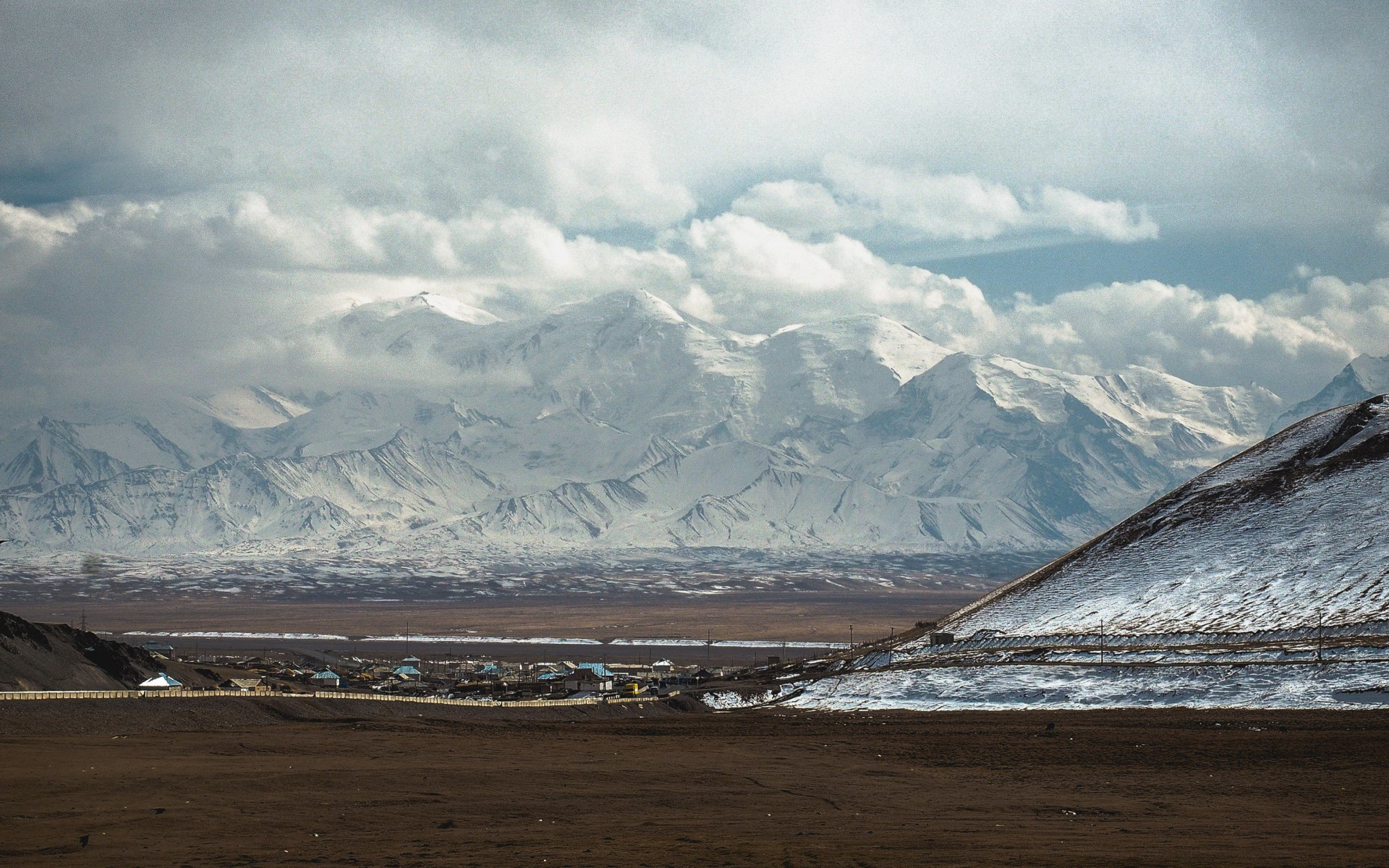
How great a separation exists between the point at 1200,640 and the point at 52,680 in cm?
7099

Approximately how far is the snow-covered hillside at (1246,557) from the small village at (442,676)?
28.9 m

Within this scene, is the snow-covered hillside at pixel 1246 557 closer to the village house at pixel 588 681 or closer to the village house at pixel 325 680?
the village house at pixel 588 681

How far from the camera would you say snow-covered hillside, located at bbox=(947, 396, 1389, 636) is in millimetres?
96250

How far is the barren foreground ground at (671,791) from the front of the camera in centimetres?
3438

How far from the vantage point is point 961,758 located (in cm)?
5634

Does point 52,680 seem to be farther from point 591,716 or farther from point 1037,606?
point 1037,606

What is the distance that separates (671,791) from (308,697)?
33.4 meters

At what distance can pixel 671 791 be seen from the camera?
4622cm

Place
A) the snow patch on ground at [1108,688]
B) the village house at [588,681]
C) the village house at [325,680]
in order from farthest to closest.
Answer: the village house at [325,680] → the village house at [588,681] → the snow patch on ground at [1108,688]

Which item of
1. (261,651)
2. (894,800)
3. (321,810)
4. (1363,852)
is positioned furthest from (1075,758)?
(261,651)

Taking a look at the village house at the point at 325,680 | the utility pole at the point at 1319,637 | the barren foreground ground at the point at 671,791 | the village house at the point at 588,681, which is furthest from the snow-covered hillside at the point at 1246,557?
the village house at the point at 325,680

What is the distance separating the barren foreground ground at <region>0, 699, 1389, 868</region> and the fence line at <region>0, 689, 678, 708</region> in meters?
1.68

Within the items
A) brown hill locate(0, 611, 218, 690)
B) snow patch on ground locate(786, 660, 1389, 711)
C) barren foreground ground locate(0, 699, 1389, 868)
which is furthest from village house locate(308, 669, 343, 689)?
snow patch on ground locate(786, 660, 1389, 711)

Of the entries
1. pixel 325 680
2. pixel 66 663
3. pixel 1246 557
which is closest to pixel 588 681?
pixel 325 680
